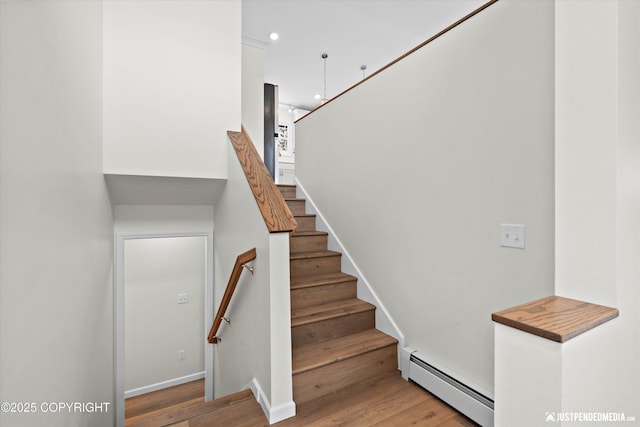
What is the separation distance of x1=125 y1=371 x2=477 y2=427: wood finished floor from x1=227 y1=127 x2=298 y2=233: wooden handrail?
1031 mm

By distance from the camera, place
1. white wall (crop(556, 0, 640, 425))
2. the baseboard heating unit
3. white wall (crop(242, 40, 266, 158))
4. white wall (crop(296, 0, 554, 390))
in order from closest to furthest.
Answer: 1. white wall (crop(556, 0, 640, 425))
2. white wall (crop(296, 0, 554, 390))
3. the baseboard heating unit
4. white wall (crop(242, 40, 266, 158))

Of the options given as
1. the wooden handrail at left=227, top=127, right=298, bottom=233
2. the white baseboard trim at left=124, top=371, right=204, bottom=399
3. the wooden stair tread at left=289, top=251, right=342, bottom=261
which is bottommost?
the white baseboard trim at left=124, top=371, right=204, bottom=399

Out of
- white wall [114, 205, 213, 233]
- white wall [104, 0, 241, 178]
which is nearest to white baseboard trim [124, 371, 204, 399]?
white wall [114, 205, 213, 233]

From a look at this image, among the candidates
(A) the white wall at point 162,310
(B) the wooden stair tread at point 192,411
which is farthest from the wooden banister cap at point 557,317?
(A) the white wall at point 162,310

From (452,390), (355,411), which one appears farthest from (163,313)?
(452,390)

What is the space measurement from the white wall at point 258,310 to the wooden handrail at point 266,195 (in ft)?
0.20

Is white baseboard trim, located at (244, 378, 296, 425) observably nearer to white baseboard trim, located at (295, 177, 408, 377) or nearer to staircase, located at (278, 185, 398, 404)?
staircase, located at (278, 185, 398, 404)

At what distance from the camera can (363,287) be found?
2.52 m

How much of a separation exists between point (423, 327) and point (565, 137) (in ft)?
4.43

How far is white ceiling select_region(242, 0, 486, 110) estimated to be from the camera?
125 inches

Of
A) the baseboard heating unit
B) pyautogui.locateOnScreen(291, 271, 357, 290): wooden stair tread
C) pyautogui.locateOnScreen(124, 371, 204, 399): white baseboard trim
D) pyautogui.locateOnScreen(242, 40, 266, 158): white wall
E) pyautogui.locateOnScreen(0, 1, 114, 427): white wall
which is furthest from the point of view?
pyautogui.locateOnScreen(124, 371, 204, 399): white baseboard trim

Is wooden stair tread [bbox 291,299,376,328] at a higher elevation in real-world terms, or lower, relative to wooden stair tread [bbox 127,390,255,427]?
higher

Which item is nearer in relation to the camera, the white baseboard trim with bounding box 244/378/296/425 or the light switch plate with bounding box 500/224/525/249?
the light switch plate with bounding box 500/224/525/249

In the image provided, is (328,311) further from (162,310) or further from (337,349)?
(162,310)
